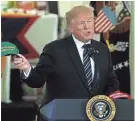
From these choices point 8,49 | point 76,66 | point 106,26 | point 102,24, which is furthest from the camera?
point 106,26

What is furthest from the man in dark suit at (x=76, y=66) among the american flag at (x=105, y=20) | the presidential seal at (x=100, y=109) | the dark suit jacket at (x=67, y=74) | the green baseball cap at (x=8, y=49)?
the american flag at (x=105, y=20)

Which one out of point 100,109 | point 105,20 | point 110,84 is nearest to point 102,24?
point 105,20

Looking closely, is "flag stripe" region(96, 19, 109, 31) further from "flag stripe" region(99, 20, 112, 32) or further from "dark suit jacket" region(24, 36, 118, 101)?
"dark suit jacket" region(24, 36, 118, 101)

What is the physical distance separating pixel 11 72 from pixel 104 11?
174 cm

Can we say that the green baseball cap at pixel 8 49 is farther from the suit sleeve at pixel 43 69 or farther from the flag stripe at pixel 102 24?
the flag stripe at pixel 102 24

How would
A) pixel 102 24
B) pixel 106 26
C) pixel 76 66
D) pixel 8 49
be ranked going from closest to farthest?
pixel 8 49
pixel 76 66
pixel 102 24
pixel 106 26

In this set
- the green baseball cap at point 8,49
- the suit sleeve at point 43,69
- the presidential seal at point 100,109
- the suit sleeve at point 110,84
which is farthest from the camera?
the suit sleeve at point 110,84

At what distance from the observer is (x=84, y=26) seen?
6.14ft

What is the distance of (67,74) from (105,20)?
1212mm

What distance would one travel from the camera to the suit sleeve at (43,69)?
1799 millimetres

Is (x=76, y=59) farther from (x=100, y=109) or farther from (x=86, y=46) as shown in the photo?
(x=100, y=109)

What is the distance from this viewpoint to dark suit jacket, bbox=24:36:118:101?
1.83 metres

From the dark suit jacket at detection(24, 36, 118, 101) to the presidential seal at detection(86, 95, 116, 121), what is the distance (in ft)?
1.43

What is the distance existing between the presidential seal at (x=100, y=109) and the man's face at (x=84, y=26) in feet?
1.79
